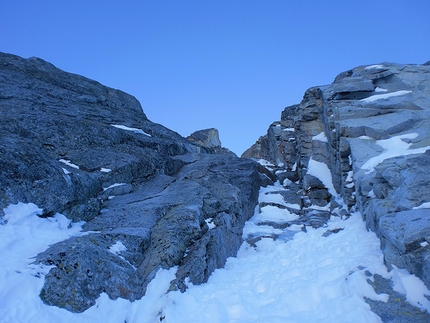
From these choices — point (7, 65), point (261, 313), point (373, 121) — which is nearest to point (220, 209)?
point (261, 313)

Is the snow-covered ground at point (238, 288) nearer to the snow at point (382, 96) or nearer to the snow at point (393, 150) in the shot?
the snow at point (393, 150)

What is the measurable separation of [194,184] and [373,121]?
9294mm

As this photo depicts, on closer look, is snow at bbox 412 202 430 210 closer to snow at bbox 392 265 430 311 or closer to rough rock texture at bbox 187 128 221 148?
snow at bbox 392 265 430 311

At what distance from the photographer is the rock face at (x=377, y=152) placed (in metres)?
7.81

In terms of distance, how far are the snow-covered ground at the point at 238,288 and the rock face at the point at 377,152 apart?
0.84 metres

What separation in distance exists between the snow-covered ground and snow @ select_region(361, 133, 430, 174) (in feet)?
12.8

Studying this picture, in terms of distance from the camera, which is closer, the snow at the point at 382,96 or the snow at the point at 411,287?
the snow at the point at 411,287

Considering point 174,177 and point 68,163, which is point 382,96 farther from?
point 68,163

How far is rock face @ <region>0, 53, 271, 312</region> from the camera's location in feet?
24.6

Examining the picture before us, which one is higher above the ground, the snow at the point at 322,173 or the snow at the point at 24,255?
the snow at the point at 322,173

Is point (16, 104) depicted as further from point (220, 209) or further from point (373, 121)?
point (373, 121)

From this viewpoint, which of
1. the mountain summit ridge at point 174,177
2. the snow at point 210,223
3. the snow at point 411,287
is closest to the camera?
the snow at point 411,287

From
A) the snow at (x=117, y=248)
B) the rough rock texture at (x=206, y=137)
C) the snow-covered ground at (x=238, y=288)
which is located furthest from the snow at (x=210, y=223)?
the rough rock texture at (x=206, y=137)

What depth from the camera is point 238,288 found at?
322 inches
